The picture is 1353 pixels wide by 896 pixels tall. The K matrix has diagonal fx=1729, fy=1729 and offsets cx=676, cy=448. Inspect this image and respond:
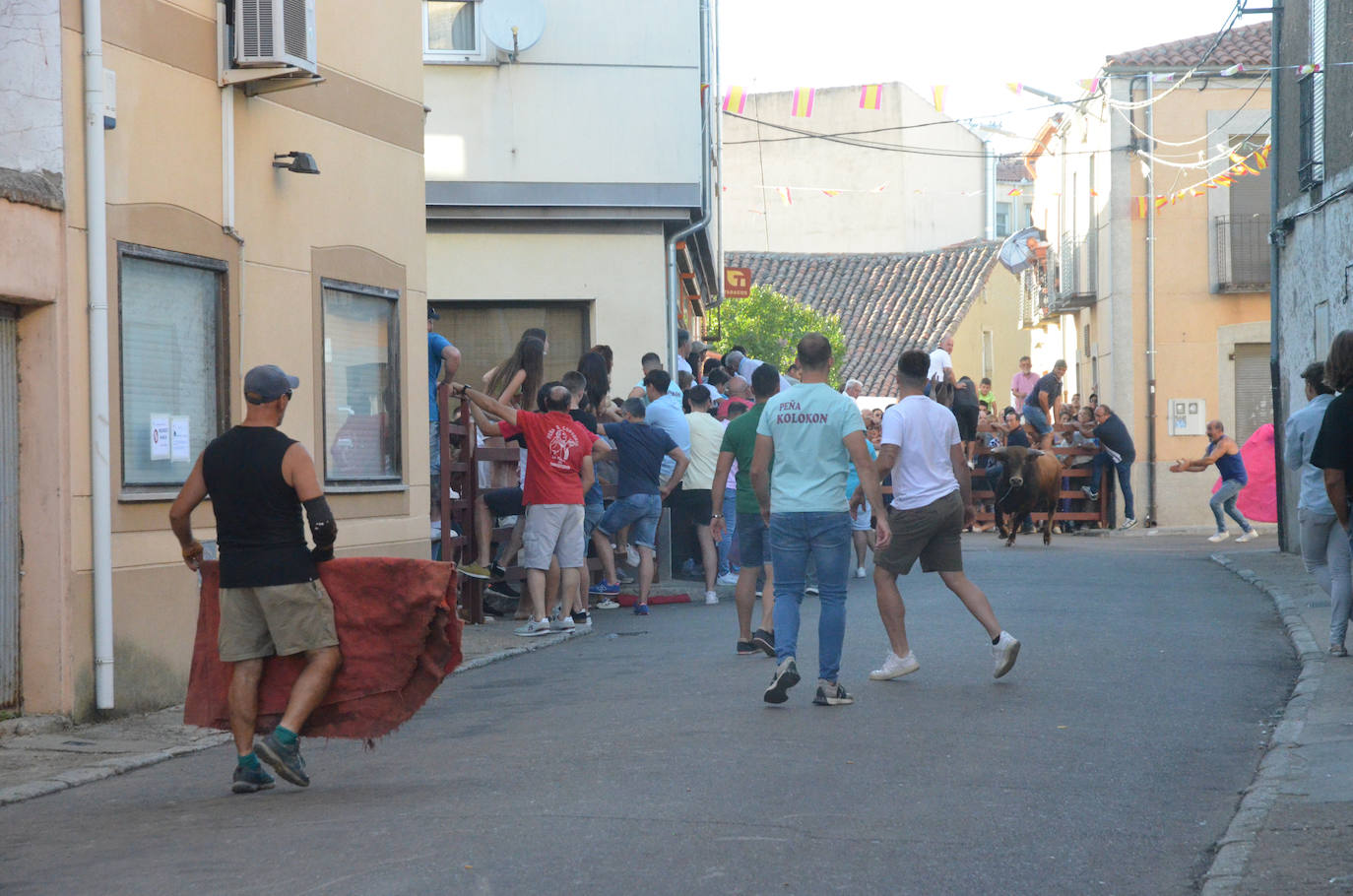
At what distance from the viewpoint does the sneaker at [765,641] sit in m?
10.9

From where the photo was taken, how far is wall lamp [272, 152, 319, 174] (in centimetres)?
1132

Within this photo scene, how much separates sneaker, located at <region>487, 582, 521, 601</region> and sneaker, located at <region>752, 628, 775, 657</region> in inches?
178

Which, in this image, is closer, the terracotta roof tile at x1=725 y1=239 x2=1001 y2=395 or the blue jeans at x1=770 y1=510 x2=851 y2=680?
the blue jeans at x1=770 y1=510 x2=851 y2=680

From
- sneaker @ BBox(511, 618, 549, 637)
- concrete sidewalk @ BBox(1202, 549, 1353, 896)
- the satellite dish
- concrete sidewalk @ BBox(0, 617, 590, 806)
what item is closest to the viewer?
concrete sidewalk @ BBox(1202, 549, 1353, 896)

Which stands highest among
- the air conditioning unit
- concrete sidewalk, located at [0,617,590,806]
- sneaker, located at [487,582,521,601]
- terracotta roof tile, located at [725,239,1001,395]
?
terracotta roof tile, located at [725,239,1001,395]

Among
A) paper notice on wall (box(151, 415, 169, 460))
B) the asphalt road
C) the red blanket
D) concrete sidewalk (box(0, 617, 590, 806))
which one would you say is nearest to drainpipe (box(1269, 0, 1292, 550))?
the asphalt road

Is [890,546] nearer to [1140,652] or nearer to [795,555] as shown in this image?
[795,555]

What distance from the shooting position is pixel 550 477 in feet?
42.4

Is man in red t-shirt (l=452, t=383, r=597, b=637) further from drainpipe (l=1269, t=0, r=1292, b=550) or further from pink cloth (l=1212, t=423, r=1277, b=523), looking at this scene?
drainpipe (l=1269, t=0, r=1292, b=550)

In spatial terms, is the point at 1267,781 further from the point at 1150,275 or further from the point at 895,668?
the point at 1150,275

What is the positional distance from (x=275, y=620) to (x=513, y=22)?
13054 mm

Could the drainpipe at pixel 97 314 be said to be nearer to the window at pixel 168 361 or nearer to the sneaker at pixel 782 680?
the window at pixel 168 361

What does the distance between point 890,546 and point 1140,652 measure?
7.51 feet

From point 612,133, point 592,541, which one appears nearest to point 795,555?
point 592,541
